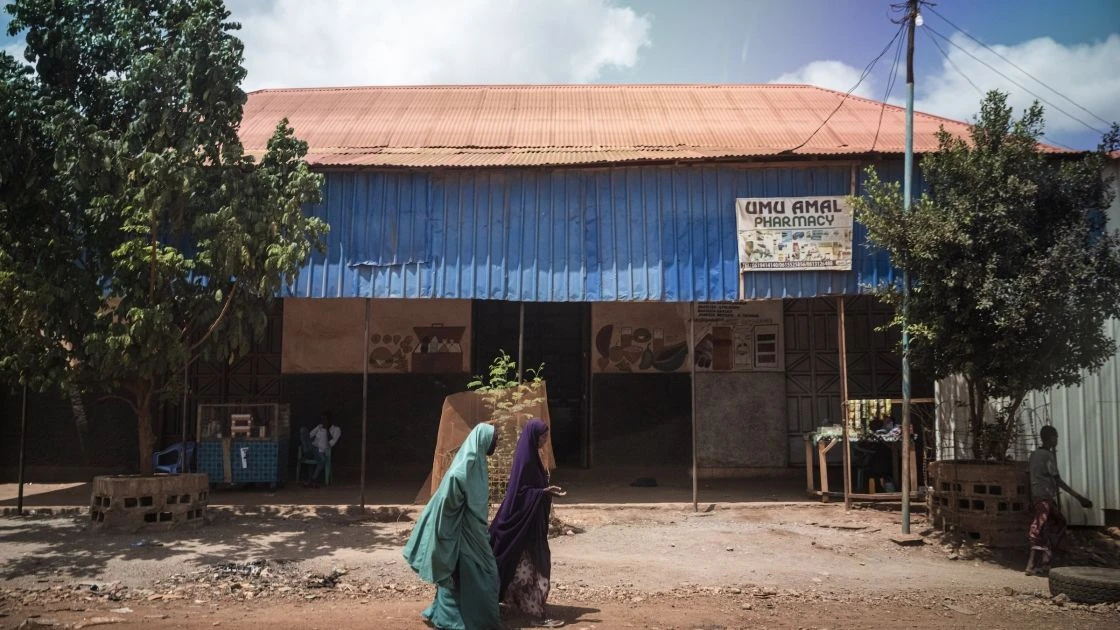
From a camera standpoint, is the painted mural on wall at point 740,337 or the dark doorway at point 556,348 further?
the dark doorway at point 556,348

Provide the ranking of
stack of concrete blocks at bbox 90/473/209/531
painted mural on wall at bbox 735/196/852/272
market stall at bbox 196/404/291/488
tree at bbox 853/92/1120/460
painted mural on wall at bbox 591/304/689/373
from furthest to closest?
1. painted mural on wall at bbox 591/304/689/373
2. market stall at bbox 196/404/291/488
3. painted mural on wall at bbox 735/196/852/272
4. stack of concrete blocks at bbox 90/473/209/531
5. tree at bbox 853/92/1120/460

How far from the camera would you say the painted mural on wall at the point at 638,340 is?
1415 cm

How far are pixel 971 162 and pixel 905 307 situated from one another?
5.60 feet

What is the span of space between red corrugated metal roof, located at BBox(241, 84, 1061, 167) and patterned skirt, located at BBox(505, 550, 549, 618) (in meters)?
6.09

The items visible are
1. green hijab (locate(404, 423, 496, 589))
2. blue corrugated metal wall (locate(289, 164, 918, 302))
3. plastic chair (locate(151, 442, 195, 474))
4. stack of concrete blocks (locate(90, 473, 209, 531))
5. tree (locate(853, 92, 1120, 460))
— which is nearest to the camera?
green hijab (locate(404, 423, 496, 589))

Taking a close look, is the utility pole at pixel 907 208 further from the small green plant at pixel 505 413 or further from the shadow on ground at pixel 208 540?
the shadow on ground at pixel 208 540

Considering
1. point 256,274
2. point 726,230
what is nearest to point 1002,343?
point 726,230

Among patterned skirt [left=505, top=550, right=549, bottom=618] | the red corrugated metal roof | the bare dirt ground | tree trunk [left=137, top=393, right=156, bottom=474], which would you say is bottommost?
the bare dirt ground

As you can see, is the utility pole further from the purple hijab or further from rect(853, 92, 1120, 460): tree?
the purple hijab

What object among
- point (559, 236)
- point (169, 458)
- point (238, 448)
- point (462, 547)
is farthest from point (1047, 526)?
point (169, 458)

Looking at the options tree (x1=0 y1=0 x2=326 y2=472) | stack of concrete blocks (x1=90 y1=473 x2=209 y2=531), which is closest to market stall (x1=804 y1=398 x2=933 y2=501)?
tree (x1=0 y1=0 x2=326 y2=472)

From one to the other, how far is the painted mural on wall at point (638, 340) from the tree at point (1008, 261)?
5413 millimetres

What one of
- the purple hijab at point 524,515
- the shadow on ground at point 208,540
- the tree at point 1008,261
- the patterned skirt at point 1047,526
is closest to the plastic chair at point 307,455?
the shadow on ground at point 208,540

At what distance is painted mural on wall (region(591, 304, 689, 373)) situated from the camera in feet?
46.4
